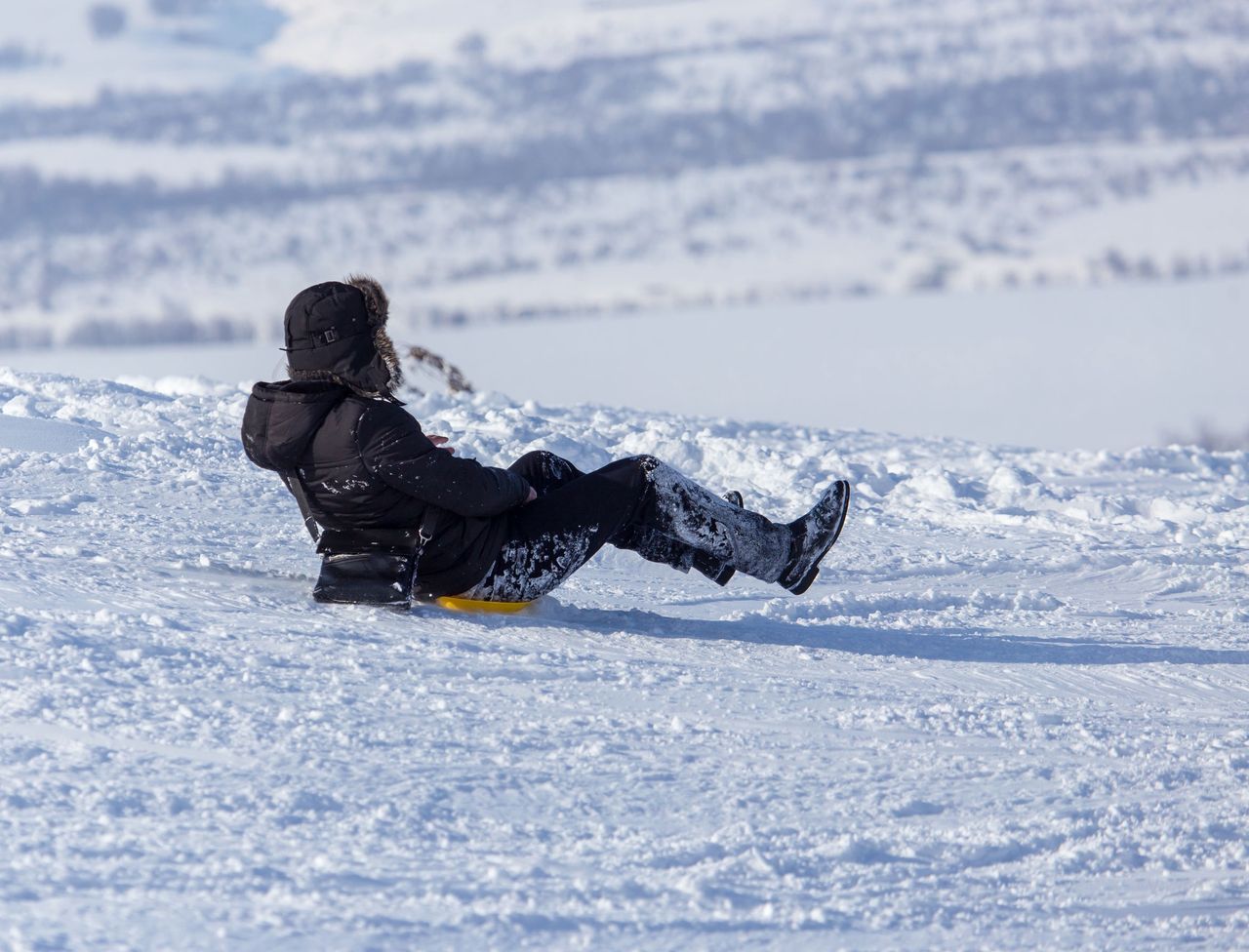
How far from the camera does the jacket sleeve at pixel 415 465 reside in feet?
11.6

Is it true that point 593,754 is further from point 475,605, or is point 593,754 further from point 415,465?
point 475,605

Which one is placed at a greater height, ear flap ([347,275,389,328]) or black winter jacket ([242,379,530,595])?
ear flap ([347,275,389,328])

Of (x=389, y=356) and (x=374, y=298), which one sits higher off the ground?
(x=374, y=298)

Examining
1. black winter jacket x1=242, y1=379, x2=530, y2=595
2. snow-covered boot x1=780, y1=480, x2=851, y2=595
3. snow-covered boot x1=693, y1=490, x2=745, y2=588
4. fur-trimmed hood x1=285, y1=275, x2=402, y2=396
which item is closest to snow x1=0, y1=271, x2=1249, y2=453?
snow-covered boot x1=780, y1=480, x2=851, y2=595

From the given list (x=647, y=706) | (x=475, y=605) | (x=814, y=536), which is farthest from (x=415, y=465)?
(x=814, y=536)

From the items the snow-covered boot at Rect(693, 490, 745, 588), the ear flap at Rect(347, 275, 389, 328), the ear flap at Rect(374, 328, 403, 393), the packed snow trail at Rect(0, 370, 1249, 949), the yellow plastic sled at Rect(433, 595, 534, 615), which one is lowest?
the packed snow trail at Rect(0, 370, 1249, 949)

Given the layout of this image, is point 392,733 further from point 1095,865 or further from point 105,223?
point 105,223

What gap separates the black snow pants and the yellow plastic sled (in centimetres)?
6

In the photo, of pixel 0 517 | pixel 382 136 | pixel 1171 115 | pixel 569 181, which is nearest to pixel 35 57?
pixel 382 136

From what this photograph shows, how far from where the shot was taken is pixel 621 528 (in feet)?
13.0

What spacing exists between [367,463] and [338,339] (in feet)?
0.94

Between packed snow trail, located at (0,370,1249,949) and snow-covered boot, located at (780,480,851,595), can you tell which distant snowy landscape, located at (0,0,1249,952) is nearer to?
packed snow trail, located at (0,370,1249,949)

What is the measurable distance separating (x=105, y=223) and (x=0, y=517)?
52.7 metres

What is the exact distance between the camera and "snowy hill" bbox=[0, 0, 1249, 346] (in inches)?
1762
